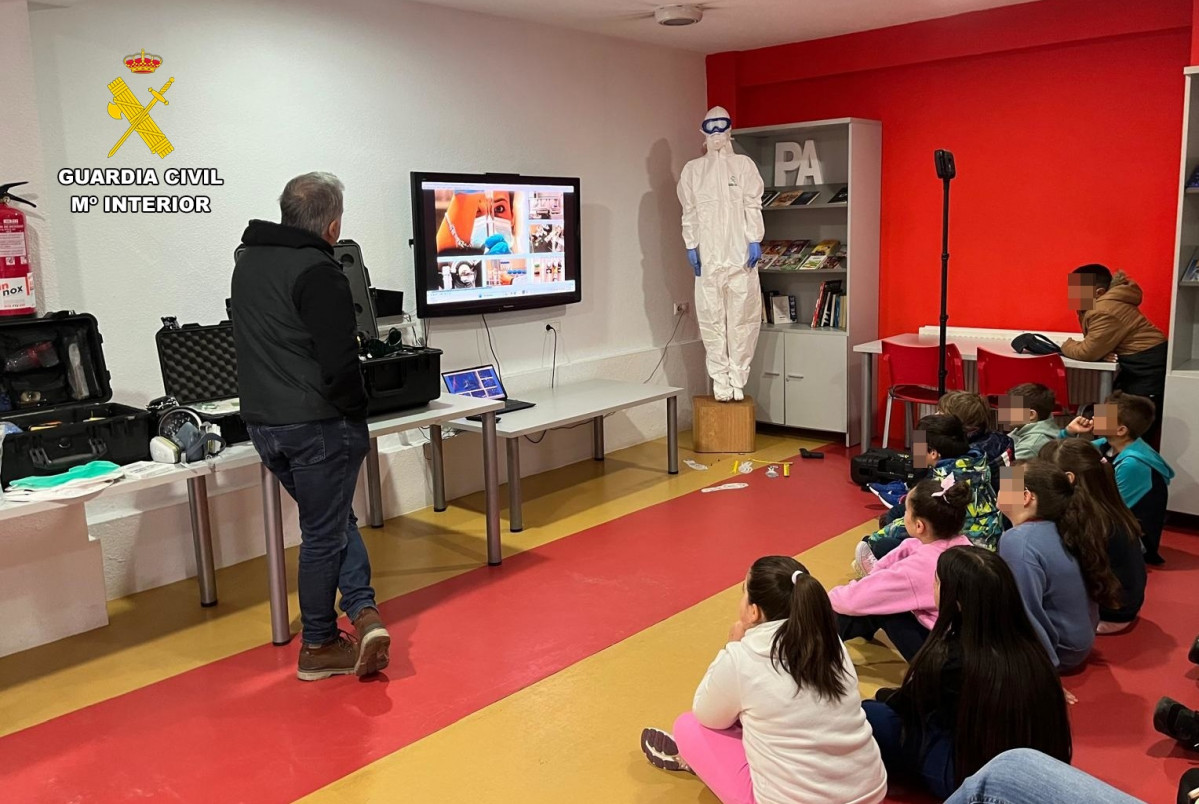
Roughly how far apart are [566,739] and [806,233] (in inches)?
188

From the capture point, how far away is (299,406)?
3.21m

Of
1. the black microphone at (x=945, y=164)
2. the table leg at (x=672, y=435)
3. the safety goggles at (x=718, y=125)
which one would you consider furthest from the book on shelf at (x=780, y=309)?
the black microphone at (x=945, y=164)

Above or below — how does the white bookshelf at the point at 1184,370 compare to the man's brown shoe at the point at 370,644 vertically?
above

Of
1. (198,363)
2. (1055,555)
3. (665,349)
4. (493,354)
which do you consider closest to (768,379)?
(665,349)

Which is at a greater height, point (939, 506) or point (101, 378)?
point (101, 378)

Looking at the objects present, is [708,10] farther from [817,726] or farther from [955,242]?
[817,726]

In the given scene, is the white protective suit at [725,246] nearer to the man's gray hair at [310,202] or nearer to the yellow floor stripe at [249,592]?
the yellow floor stripe at [249,592]

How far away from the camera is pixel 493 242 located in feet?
17.9

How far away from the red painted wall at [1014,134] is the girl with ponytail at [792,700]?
166 inches

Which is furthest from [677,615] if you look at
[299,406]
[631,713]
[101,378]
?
[101,378]

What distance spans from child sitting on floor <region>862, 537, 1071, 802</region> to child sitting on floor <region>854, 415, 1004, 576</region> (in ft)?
3.26

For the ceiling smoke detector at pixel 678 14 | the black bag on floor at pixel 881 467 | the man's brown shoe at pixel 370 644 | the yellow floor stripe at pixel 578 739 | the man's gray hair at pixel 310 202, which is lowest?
the yellow floor stripe at pixel 578 739

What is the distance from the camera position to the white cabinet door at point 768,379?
6.73 m

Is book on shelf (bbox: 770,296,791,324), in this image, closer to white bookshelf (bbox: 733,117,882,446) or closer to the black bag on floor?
white bookshelf (bbox: 733,117,882,446)
